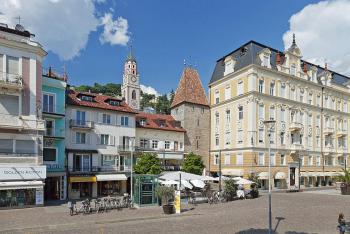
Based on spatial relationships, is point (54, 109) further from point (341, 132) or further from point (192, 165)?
point (341, 132)

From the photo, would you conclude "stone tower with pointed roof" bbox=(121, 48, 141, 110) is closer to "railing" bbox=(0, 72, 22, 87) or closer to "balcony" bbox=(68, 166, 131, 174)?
"balcony" bbox=(68, 166, 131, 174)

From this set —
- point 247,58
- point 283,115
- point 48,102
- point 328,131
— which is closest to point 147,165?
point 48,102

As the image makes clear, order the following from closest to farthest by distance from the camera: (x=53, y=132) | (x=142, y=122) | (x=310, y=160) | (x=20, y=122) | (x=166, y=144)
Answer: (x=20, y=122), (x=53, y=132), (x=142, y=122), (x=166, y=144), (x=310, y=160)

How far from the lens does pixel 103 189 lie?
3975 cm

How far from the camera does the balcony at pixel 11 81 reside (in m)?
26.9

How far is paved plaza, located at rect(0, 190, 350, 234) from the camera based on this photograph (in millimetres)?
17875

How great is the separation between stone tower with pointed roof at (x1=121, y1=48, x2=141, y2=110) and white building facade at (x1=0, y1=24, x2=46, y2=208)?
1760 inches

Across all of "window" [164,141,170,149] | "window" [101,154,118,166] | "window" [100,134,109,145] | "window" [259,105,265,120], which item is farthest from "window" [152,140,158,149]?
"window" [259,105,265,120]

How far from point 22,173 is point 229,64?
3546cm

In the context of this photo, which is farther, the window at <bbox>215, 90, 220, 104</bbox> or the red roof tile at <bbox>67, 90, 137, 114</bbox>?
the window at <bbox>215, 90, 220, 104</bbox>

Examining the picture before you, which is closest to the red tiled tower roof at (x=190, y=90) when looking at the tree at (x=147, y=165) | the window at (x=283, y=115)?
the window at (x=283, y=115)

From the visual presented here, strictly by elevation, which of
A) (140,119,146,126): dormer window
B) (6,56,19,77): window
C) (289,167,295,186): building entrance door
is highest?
(6,56,19,77): window

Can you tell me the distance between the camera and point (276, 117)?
158 feet

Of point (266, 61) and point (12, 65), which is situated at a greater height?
point (266, 61)
